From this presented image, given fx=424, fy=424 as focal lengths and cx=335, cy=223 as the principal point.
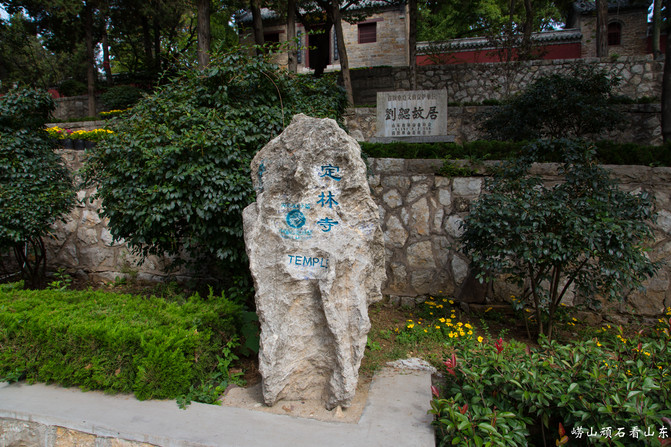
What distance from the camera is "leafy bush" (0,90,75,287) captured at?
188 inches

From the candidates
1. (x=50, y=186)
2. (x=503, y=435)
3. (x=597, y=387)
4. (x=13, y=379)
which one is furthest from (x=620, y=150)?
(x=50, y=186)

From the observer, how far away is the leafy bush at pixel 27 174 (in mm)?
4777

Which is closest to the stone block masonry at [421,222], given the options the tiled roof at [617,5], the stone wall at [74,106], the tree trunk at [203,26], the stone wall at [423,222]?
the stone wall at [423,222]

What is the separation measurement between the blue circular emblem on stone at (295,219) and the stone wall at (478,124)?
559 cm

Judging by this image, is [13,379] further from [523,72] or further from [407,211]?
[523,72]

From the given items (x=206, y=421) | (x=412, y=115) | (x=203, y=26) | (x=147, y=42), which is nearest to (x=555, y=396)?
(x=206, y=421)

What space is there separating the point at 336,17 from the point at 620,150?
7342 mm

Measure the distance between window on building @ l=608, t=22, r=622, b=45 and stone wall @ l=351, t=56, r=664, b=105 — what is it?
228 inches

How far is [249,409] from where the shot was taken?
2.85 meters

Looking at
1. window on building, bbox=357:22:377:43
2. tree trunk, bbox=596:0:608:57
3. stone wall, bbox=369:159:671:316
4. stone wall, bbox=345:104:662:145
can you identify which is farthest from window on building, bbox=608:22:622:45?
stone wall, bbox=369:159:671:316

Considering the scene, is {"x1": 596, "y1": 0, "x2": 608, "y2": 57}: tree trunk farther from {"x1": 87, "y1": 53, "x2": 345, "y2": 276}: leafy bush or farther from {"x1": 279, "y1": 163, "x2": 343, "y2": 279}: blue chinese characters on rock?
{"x1": 279, "y1": 163, "x2": 343, "y2": 279}: blue chinese characters on rock

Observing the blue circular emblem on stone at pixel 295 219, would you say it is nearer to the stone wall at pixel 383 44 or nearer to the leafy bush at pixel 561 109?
the leafy bush at pixel 561 109

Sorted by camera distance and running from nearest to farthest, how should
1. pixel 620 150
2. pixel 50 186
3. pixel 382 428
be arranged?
pixel 382 428, pixel 620 150, pixel 50 186

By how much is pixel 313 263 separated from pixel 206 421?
1.20m
